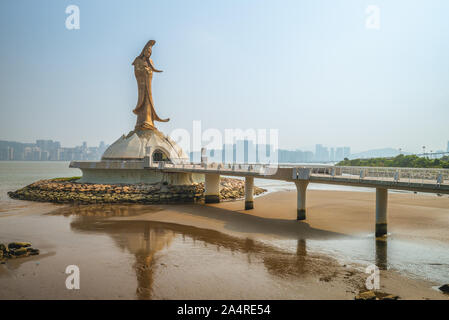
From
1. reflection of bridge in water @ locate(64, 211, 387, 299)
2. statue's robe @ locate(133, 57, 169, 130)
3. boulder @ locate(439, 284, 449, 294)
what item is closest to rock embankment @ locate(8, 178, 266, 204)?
reflection of bridge in water @ locate(64, 211, 387, 299)

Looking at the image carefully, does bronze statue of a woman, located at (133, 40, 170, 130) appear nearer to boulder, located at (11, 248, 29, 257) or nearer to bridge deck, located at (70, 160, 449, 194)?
bridge deck, located at (70, 160, 449, 194)

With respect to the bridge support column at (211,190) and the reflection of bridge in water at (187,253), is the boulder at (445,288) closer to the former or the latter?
the reflection of bridge in water at (187,253)

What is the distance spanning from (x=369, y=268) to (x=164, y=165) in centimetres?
2447

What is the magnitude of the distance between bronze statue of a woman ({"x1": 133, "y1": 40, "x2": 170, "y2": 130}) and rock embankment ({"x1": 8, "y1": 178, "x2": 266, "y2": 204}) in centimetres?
971

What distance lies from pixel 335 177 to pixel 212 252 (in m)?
8.27

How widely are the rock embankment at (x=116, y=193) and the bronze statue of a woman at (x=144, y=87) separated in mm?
9710

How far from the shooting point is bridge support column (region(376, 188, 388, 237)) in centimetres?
1694

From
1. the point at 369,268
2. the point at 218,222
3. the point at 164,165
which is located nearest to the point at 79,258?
the point at 218,222

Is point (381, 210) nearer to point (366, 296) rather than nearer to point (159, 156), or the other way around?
point (366, 296)

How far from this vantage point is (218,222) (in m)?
21.8

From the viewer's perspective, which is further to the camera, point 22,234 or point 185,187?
point 185,187

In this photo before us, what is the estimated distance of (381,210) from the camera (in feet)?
56.3
